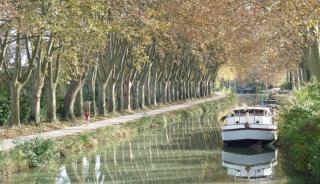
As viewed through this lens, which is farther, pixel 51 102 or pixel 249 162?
pixel 51 102

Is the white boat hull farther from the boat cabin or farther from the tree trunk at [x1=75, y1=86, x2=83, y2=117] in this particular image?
the tree trunk at [x1=75, y1=86, x2=83, y2=117]

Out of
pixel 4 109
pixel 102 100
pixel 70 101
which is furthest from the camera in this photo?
pixel 102 100

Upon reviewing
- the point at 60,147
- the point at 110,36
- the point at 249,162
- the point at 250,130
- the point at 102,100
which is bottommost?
the point at 249,162

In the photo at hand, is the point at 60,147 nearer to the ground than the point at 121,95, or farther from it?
nearer to the ground

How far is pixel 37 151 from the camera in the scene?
25422 millimetres

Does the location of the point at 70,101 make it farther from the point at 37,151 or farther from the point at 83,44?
the point at 37,151

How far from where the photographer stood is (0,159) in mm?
22719

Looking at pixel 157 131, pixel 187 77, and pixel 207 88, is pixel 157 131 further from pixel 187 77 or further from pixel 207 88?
pixel 207 88

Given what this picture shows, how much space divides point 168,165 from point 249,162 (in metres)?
4.02

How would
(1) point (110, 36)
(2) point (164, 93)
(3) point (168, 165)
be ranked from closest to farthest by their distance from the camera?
(3) point (168, 165), (1) point (110, 36), (2) point (164, 93)

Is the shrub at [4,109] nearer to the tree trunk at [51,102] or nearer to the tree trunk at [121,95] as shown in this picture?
the tree trunk at [51,102]

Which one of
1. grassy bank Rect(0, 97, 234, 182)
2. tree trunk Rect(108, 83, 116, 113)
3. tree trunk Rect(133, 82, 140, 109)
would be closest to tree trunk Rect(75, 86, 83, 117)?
grassy bank Rect(0, 97, 234, 182)

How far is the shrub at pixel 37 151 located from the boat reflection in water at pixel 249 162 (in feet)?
24.7

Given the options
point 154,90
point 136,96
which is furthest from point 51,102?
point 154,90
